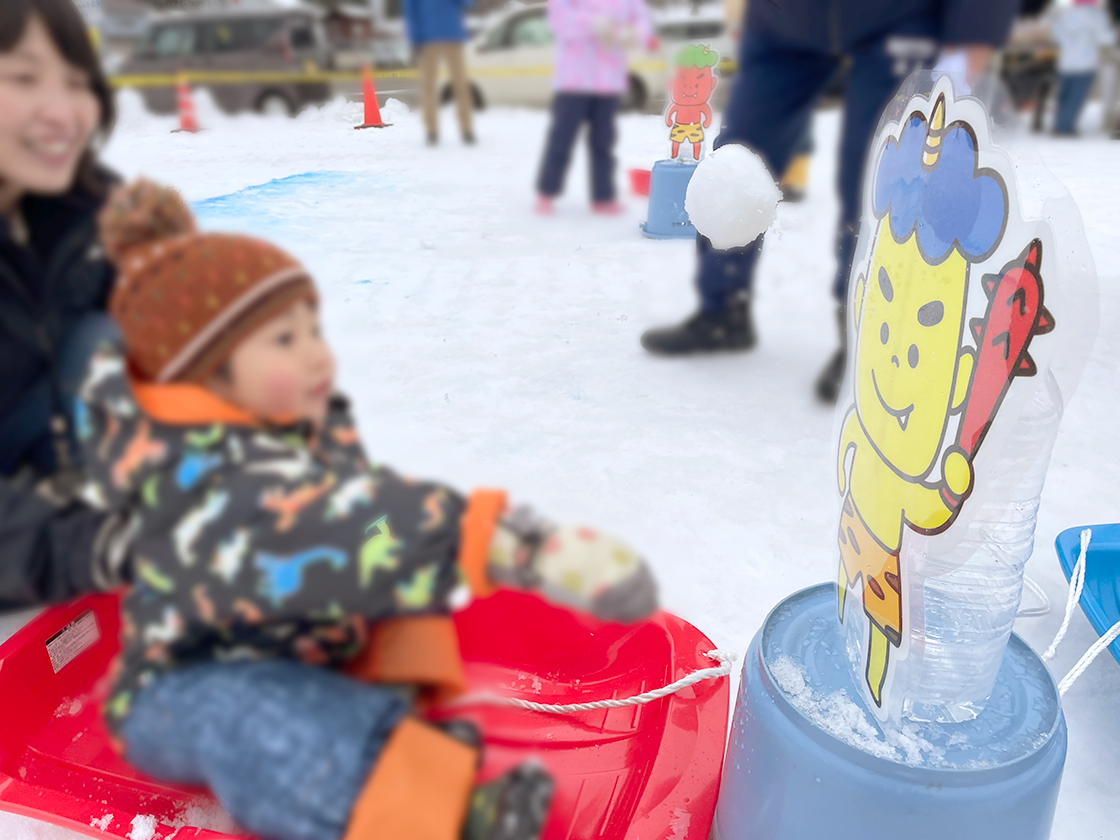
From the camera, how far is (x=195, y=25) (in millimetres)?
274

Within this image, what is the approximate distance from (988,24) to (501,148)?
0.23m

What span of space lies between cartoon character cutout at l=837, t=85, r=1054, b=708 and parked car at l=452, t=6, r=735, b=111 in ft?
0.67

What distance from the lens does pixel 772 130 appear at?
51cm

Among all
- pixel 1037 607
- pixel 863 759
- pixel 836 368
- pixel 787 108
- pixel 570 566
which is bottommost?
pixel 1037 607

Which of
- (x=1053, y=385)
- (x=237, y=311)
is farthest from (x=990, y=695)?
(x=237, y=311)

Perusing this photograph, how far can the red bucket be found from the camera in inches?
18.1

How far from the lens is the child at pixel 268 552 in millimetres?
205

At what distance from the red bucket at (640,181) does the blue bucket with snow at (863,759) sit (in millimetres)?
414

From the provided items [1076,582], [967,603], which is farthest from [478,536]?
[1076,582]

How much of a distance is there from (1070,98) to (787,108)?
0.47ft

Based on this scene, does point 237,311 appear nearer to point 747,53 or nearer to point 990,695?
point 747,53

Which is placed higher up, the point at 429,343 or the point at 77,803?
the point at 429,343

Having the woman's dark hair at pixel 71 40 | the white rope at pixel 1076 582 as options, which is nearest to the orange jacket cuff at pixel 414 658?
the woman's dark hair at pixel 71 40

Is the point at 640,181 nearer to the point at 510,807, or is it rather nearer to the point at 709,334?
the point at 709,334
